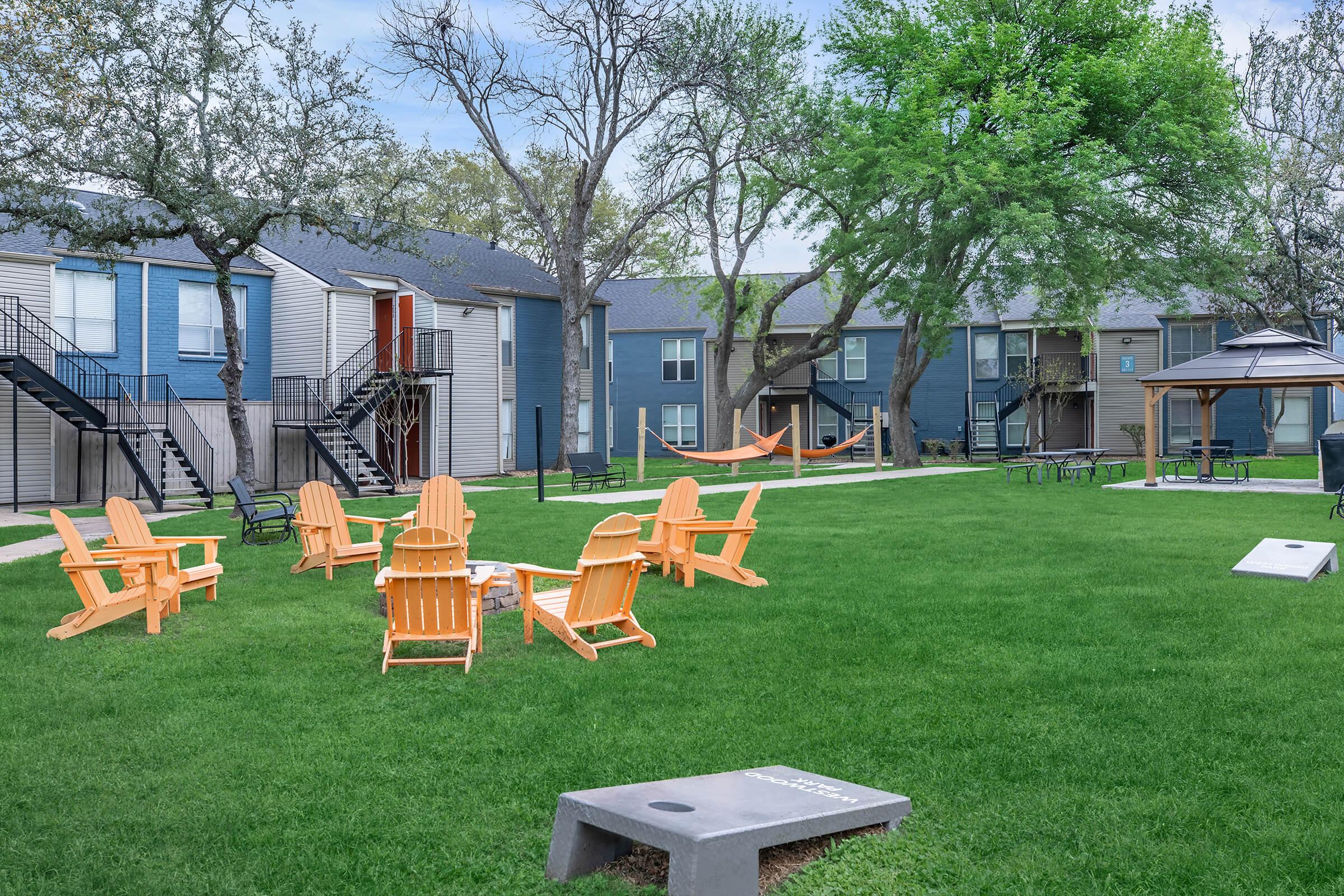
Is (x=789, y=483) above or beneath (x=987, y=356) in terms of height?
beneath

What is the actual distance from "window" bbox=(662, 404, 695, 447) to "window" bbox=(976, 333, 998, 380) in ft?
34.7

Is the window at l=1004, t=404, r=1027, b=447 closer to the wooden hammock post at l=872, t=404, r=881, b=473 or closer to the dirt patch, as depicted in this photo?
the wooden hammock post at l=872, t=404, r=881, b=473

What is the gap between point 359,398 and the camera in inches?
1035

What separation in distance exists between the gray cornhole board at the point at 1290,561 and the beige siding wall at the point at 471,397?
21.4 m

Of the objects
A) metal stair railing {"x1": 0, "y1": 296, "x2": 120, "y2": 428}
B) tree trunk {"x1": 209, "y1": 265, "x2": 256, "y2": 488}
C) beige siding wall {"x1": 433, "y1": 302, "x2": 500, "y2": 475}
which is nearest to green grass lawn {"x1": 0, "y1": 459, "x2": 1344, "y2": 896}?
tree trunk {"x1": 209, "y1": 265, "x2": 256, "y2": 488}

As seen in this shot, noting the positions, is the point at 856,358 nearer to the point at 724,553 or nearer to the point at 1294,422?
the point at 1294,422

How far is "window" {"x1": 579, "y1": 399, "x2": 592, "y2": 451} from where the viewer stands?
116 ft

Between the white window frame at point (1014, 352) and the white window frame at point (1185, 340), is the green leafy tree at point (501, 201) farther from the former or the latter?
the white window frame at point (1185, 340)

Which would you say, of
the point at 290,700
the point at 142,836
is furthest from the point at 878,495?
the point at 142,836

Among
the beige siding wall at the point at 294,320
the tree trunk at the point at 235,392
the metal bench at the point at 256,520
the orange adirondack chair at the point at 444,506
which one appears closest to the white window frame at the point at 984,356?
the beige siding wall at the point at 294,320

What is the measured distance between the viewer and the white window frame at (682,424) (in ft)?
137

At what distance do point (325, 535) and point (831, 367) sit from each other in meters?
32.3

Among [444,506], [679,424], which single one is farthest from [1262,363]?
[679,424]

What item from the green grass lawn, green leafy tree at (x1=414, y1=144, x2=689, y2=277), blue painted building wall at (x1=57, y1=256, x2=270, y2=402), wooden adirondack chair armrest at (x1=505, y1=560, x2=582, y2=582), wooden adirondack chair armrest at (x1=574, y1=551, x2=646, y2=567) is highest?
green leafy tree at (x1=414, y1=144, x2=689, y2=277)
